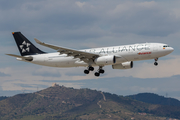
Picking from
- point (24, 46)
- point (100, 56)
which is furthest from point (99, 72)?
point (24, 46)

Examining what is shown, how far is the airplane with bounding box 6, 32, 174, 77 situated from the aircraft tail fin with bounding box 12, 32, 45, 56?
34.8 inches

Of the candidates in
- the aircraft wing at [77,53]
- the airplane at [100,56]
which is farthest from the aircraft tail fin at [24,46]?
the aircraft wing at [77,53]

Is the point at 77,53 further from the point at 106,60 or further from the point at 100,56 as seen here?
the point at 106,60

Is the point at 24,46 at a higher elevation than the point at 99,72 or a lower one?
higher

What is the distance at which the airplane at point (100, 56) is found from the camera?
5938 cm

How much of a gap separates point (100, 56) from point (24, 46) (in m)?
21.8

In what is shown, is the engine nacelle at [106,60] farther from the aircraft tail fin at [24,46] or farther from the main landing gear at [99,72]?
the aircraft tail fin at [24,46]

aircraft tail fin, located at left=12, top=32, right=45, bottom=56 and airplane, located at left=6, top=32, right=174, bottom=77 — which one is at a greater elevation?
aircraft tail fin, located at left=12, top=32, right=45, bottom=56

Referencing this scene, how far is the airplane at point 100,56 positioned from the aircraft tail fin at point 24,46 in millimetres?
883

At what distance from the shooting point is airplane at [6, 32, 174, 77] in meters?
59.4

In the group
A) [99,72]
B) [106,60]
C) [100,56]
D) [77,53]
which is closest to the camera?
[106,60]

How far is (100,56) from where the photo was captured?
61.1 meters

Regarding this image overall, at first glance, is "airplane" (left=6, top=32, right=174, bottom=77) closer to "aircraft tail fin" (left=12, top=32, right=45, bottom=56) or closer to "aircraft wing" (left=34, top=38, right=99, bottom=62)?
"aircraft wing" (left=34, top=38, right=99, bottom=62)

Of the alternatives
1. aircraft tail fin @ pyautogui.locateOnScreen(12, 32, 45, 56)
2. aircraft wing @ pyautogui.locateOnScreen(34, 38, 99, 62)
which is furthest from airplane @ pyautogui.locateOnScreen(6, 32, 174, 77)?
aircraft tail fin @ pyautogui.locateOnScreen(12, 32, 45, 56)
